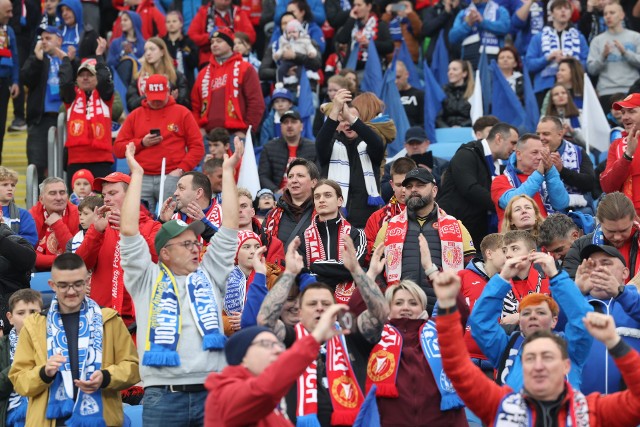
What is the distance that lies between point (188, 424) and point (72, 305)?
1255 millimetres

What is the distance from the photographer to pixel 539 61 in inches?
658

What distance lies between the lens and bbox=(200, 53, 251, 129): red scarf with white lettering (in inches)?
607

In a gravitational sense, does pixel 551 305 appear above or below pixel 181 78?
below

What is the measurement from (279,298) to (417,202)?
255 cm

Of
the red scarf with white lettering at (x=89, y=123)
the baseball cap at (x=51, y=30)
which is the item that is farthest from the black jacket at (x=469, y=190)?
the baseball cap at (x=51, y=30)

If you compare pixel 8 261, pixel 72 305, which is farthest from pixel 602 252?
pixel 8 261

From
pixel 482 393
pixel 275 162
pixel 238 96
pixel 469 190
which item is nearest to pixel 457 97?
pixel 238 96

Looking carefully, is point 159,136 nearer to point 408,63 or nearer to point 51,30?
point 51,30

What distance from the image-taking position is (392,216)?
11.1 meters

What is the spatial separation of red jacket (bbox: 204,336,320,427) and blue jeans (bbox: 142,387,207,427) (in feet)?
3.90

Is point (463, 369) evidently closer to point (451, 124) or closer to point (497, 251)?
point (497, 251)

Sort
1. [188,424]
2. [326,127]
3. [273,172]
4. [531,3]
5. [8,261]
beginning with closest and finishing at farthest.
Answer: [188,424]
[8,261]
[326,127]
[273,172]
[531,3]

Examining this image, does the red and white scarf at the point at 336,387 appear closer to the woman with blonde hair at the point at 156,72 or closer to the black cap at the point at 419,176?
the black cap at the point at 419,176

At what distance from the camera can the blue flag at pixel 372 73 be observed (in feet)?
55.3
